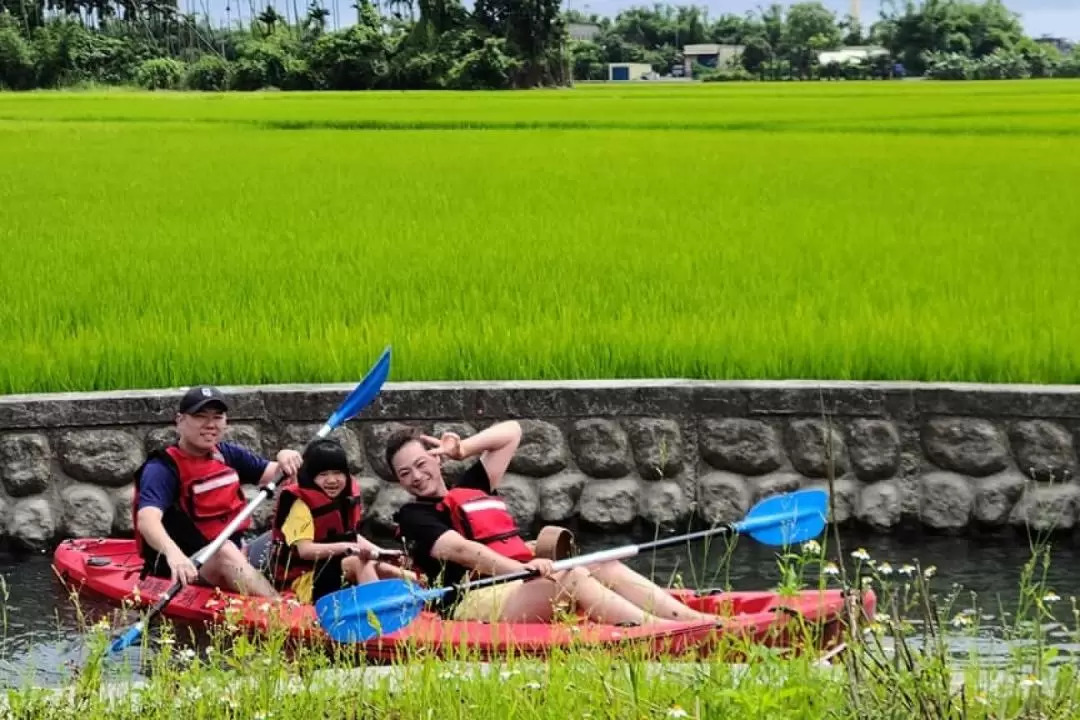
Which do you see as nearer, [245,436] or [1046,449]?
[1046,449]

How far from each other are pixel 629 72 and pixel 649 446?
378 ft

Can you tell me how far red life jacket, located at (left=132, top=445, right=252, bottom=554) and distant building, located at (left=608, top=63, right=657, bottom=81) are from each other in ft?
370

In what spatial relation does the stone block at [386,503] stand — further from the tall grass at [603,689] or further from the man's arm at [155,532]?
the tall grass at [603,689]

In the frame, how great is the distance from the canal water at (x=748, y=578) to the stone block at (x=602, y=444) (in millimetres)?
321

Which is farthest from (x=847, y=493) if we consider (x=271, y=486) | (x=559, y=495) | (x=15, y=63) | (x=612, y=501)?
(x=15, y=63)

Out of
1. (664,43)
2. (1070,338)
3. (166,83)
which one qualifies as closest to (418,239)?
(1070,338)

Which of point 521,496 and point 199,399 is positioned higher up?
point 199,399

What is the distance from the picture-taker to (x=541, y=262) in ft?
36.4


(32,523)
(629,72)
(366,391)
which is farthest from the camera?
(629,72)

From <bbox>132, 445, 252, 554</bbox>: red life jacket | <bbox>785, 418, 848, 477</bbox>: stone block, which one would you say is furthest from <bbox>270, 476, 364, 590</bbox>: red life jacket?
<bbox>785, 418, 848, 477</bbox>: stone block

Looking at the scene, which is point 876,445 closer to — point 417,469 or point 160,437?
point 417,469

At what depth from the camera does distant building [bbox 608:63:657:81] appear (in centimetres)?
11831

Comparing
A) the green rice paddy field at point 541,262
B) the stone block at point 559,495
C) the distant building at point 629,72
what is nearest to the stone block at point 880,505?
the green rice paddy field at point 541,262

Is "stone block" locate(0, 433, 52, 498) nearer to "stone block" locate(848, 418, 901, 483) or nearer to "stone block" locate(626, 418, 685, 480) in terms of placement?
"stone block" locate(626, 418, 685, 480)
